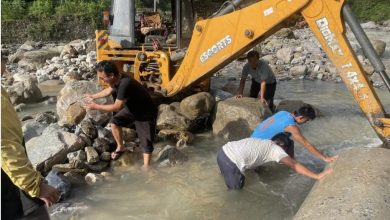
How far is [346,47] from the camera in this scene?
536 cm

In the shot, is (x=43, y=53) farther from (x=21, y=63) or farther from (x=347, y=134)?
(x=347, y=134)

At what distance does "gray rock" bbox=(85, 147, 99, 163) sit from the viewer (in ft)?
19.9

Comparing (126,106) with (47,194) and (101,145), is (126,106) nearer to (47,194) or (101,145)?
(101,145)

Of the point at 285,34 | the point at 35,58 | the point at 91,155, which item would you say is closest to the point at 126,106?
the point at 91,155

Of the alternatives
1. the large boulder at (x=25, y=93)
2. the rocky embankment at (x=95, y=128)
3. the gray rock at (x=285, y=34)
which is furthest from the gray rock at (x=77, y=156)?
the gray rock at (x=285, y=34)

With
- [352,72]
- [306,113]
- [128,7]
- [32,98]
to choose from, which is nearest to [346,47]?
[352,72]

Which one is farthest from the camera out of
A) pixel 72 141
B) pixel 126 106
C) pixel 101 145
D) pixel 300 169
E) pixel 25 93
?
pixel 25 93

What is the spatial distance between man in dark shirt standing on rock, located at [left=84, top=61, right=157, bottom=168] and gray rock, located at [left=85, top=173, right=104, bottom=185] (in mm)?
568

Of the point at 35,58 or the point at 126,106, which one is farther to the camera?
the point at 35,58

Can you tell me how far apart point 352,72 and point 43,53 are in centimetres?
1306

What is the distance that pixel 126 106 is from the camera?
589 cm

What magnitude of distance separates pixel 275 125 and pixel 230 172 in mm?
732

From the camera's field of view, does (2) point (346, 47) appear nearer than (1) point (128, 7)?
Yes

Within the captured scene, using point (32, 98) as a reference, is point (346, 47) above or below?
above
